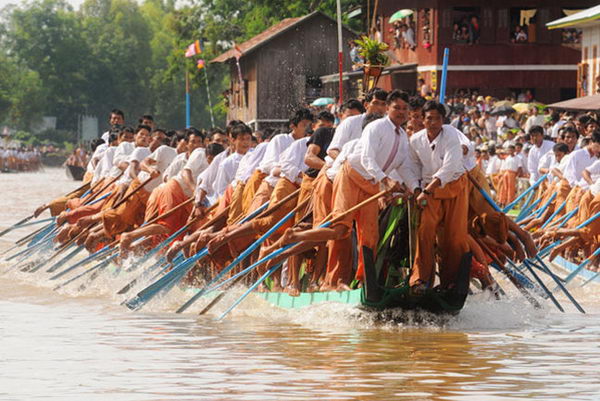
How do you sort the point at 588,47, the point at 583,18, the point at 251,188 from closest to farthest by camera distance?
the point at 251,188, the point at 583,18, the point at 588,47

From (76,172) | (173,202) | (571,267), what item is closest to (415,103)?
(173,202)

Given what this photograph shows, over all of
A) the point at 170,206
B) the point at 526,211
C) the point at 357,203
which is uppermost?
the point at 357,203

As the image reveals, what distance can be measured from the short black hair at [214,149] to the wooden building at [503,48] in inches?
1043

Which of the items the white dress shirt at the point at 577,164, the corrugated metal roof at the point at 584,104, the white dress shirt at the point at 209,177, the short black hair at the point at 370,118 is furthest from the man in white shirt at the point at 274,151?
the corrugated metal roof at the point at 584,104

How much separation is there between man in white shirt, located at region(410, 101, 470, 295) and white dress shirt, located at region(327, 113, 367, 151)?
33.5 inches

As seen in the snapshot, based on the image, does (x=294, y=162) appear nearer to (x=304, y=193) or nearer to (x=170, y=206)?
(x=304, y=193)

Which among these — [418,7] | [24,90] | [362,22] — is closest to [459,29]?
[418,7]

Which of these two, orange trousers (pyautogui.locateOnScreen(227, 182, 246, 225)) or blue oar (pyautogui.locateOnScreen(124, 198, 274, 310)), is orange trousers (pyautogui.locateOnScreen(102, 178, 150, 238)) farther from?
blue oar (pyautogui.locateOnScreen(124, 198, 274, 310))

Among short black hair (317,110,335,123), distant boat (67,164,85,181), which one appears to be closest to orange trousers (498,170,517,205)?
short black hair (317,110,335,123)

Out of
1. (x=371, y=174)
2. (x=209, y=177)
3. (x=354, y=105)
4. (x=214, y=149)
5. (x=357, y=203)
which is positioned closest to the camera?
(x=371, y=174)

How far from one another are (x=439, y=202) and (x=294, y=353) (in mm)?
1954

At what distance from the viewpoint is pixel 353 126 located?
12172mm

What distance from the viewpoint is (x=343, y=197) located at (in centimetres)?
1160

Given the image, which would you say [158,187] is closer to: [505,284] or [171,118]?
[505,284]
